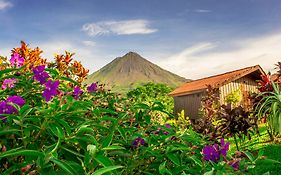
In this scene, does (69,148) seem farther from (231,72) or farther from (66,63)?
(231,72)

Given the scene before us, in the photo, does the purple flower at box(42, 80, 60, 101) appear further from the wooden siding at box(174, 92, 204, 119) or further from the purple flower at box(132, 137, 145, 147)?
the wooden siding at box(174, 92, 204, 119)

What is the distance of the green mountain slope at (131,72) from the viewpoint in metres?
155

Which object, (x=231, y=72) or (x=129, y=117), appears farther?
(x=231, y=72)

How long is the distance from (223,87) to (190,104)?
8.35 ft

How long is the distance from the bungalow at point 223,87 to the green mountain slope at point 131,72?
127759mm

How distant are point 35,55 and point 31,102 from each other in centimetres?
425

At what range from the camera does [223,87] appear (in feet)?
66.2

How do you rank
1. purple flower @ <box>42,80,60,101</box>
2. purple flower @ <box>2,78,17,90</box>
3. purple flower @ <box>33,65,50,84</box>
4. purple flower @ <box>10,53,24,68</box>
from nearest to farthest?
purple flower @ <box>42,80,60,101</box>
purple flower @ <box>33,65,50,84</box>
purple flower @ <box>2,78,17,90</box>
purple flower @ <box>10,53,24,68</box>

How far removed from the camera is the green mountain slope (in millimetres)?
155000

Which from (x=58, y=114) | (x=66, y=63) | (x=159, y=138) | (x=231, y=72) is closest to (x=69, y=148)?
(x=58, y=114)

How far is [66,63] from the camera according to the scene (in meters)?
6.10

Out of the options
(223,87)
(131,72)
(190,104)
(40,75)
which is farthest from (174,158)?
(131,72)

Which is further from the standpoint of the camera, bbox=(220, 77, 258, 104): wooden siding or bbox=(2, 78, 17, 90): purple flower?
bbox=(220, 77, 258, 104): wooden siding

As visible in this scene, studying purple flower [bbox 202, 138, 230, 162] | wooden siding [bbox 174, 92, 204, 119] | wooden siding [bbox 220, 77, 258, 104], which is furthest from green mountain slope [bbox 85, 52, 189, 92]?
purple flower [bbox 202, 138, 230, 162]
